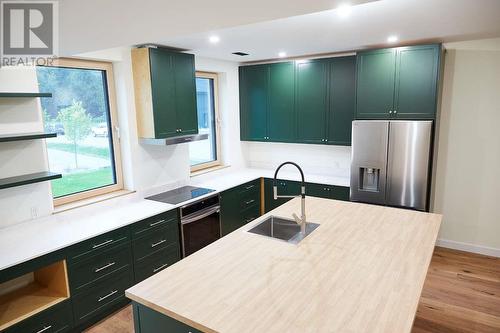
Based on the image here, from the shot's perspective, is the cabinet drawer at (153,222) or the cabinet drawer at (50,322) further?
the cabinet drawer at (153,222)

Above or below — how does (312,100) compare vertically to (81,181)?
above

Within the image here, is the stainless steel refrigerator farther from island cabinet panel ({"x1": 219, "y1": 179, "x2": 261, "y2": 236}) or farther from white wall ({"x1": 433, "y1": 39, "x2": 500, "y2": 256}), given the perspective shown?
island cabinet panel ({"x1": 219, "y1": 179, "x2": 261, "y2": 236})

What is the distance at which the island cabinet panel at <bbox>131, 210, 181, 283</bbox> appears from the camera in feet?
10.1

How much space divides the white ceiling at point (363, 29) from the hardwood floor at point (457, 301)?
2.54 meters

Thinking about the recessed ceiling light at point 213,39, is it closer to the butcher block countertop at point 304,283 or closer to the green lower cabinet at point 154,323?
the butcher block countertop at point 304,283

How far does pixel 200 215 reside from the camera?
3717mm

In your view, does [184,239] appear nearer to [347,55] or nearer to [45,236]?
[45,236]

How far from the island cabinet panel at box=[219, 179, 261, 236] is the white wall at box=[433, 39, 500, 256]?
243 cm

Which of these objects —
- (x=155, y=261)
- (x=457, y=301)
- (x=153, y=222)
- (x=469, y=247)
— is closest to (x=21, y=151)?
(x=153, y=222)

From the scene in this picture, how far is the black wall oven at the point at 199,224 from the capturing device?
355 cm

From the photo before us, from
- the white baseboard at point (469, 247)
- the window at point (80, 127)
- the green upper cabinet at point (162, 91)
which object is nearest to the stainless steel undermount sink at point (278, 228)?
the green upper cabinet at point (162, 91)

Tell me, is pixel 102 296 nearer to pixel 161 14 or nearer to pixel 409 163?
pixel 161 14

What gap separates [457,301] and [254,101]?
3.63 m

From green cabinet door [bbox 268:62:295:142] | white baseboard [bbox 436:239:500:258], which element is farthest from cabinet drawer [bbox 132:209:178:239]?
white baseboard [bbox 436:239:500:258]
